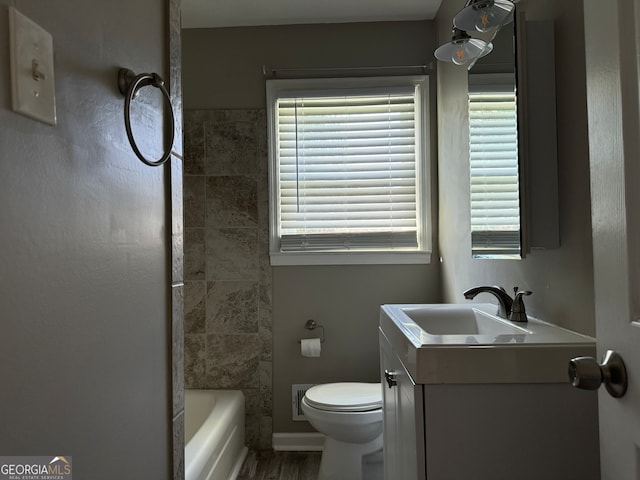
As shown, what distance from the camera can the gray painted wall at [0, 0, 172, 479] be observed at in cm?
64

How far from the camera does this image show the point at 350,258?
295 centimetres

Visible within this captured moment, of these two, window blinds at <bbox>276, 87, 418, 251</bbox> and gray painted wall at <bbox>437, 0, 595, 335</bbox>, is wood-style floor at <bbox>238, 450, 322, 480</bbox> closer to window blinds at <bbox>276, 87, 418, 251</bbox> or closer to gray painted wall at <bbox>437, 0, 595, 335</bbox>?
window blinds at <bbox>276, 87, 418, 251</bbox>

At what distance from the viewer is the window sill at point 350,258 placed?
294 cm

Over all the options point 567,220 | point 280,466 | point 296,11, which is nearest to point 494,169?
point 567,220

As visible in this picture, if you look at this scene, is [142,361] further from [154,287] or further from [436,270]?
[436,270]

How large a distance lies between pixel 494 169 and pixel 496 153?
0.06m

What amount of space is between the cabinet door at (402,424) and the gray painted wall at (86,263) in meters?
0.57

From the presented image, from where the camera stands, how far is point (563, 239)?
4.90ft

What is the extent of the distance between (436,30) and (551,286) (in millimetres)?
1911

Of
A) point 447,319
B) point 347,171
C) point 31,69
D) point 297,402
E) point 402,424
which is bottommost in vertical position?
point 297,402

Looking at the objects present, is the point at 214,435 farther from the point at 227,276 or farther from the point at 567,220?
the point at 567,220

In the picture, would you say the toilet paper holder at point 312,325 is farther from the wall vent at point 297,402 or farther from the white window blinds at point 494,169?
the white window blinds at point 494,169

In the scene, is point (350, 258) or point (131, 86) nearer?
point (131, 86)

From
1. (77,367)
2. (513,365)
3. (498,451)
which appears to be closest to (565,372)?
(513,365)
